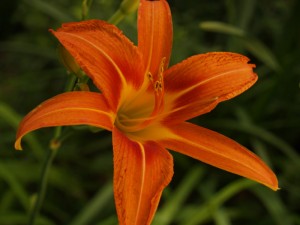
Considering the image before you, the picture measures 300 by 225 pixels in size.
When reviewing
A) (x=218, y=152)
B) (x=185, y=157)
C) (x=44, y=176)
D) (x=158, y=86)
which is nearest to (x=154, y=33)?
(x=158, y=86)

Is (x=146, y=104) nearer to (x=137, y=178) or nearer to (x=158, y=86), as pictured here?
(x=158, y=86)

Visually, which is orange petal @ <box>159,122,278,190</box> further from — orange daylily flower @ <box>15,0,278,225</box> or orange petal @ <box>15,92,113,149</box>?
orange petal @ <box>15,92,113,149</box>

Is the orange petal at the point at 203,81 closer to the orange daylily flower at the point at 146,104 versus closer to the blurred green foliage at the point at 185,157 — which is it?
the orange daylily flower at the point at 146,104

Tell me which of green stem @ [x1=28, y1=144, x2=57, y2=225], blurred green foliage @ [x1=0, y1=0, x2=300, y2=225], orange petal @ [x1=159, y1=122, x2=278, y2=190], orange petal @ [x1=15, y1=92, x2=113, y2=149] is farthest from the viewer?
blurred green foliage @ [x1=0, y1=0, x2=300, y2=225]

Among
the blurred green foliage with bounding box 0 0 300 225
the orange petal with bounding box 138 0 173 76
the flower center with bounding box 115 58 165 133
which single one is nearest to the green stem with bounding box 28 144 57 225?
the flower center with bounding box 115 58 165 133

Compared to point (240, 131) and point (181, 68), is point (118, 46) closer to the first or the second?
point (181, 68)

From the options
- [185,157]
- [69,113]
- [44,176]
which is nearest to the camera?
[69,113]

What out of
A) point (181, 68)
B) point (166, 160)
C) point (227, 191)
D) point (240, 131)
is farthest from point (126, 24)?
point (166, 160)
